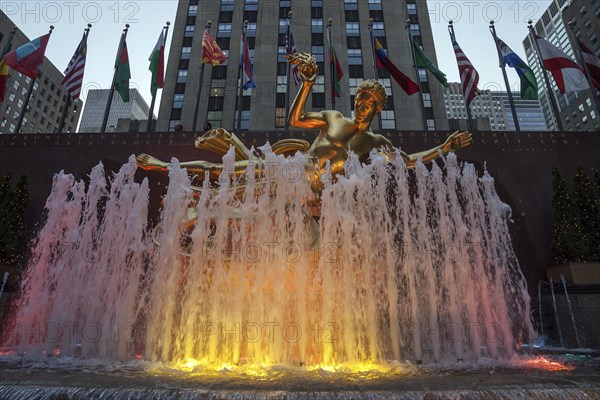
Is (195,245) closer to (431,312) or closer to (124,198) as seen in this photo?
(124,198)

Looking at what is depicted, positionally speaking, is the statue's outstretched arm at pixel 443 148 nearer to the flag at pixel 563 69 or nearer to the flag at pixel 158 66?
the flag at pixel 563 69

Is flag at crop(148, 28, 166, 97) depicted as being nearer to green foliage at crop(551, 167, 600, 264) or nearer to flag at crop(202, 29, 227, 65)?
flag at crop(202, 29, 227, 65)

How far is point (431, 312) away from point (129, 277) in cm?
658

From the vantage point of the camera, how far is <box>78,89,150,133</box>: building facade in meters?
65.0

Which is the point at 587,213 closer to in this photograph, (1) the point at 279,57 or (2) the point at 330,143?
(2) the point at 330,143

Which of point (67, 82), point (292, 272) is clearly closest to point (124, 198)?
point (292, 272)

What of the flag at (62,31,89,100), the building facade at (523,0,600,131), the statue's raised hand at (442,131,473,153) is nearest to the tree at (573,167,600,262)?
the statue's raised hand at (442,131,473,153)

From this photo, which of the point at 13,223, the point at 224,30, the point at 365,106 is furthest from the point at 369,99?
the point at 224,30

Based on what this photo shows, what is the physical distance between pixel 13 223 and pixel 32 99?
187 ft

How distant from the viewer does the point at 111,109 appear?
75.6m

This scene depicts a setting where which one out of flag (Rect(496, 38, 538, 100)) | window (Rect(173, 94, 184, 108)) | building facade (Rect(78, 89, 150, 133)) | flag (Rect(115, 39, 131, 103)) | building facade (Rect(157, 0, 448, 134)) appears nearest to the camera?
flag (Rect(496, 38, 538, 100))

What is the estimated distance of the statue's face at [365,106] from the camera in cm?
771

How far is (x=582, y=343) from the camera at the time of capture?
836 cm

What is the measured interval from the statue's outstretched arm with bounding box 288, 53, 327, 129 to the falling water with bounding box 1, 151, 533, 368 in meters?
1.05
